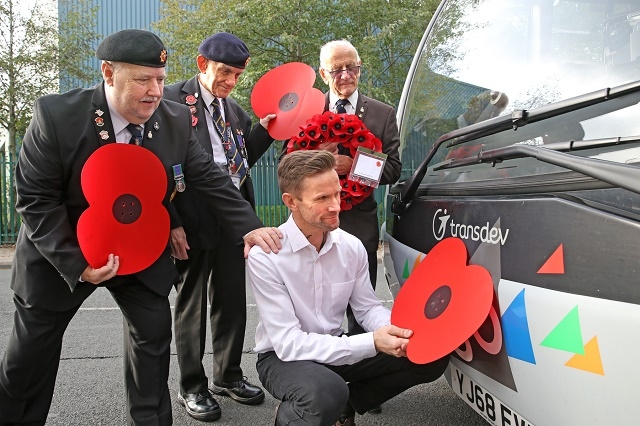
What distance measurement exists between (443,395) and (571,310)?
6.91 ft

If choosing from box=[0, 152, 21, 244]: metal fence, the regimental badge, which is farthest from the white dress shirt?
box=[0, 152, 21, 244]: metal fence

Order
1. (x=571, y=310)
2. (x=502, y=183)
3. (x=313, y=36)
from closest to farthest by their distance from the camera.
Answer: (x=571, y=310)
(x=502, y=183)
(x=313, y=36)

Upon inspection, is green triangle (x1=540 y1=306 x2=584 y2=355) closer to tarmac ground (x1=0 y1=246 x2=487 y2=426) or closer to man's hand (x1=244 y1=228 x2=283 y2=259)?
man's hand (x1=244 y1=228 x2=283 y2=259)

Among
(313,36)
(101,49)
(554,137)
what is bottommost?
(554,137)

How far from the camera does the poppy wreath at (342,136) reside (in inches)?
116

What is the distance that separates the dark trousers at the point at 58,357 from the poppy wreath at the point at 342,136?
961 mm

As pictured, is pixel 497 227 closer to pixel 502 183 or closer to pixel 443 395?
pixel 502 183

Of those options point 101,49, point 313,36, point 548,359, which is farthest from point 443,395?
point 313,36

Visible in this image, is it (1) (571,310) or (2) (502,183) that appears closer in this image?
(1) (571,310)

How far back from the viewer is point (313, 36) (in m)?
12.0

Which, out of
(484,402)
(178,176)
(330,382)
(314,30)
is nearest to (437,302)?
(484,402)

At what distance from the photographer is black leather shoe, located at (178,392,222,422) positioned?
3195 mm

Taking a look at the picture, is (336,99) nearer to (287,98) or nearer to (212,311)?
(287,98)

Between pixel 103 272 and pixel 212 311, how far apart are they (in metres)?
1.22
